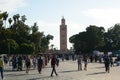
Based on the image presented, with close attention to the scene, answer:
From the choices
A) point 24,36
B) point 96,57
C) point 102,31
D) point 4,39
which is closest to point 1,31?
point 4,39

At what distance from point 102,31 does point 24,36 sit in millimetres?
53967

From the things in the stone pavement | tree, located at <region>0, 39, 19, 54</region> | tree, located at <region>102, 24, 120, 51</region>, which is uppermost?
tree, located at <region>102, 24, 120, 51</region>

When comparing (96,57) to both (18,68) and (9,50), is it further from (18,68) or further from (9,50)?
(18,68)

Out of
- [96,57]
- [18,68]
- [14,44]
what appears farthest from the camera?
[14,44]

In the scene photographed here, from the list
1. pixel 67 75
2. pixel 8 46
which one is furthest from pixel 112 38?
pixel 67 75

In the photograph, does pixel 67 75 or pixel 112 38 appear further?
pixel 112 38

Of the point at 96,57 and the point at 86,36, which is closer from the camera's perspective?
the point at 96,57

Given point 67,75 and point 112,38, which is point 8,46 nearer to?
point 112,38

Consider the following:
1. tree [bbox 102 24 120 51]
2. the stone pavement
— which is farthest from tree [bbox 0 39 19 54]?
the stone pavement

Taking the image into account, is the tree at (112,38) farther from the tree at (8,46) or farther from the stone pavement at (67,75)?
the stone pavement at (67,75)

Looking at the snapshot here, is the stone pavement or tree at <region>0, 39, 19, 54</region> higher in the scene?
tree at <region>0, 39, 19, 54</region>

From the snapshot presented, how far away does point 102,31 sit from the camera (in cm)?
16412

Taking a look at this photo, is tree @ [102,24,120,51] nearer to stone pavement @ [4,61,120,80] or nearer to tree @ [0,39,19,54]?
tree @ [0,39,19,54]

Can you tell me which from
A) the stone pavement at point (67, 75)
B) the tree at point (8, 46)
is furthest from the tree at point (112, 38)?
the stone pavement at point (67, 75)
